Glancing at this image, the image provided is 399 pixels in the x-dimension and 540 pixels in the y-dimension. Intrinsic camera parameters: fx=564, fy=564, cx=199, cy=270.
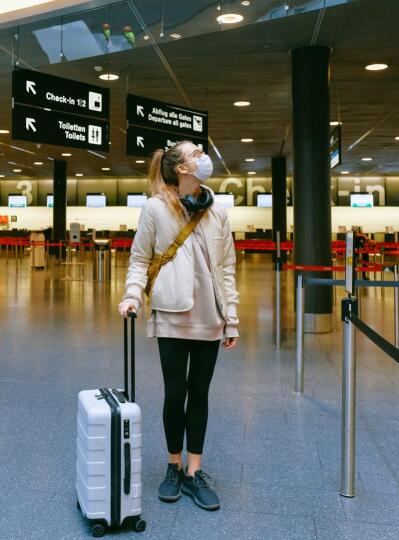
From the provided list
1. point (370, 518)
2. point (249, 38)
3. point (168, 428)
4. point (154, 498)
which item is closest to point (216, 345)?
point (168, 428)

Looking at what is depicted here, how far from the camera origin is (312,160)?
8891mm

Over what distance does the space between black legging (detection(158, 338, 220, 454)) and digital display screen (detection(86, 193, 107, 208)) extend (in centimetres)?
3176

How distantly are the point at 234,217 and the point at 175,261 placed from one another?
3091 cm

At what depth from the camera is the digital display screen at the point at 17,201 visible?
3494 centimetres

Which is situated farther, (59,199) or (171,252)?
(59,199)

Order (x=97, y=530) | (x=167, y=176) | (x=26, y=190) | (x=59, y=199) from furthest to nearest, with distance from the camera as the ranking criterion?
1. (x=26, y=190)
2. (x=59, y=199)
3. (x=167, y=176)
4. (x=97, y=530)

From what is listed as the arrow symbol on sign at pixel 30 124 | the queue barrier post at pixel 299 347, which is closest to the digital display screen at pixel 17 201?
the arrow symbol on sign at pixel 30 124

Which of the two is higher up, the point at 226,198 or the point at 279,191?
the point at 226,198

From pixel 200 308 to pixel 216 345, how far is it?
23 cm

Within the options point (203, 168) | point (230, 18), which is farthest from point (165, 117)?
point (203, 168)

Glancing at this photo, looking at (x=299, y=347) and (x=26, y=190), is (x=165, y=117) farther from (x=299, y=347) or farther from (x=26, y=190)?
(x=26, y=190)

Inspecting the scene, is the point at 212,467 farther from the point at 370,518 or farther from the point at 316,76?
the point at 316,76

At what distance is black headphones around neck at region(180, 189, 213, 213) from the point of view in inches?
111

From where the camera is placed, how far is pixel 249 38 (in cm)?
863
